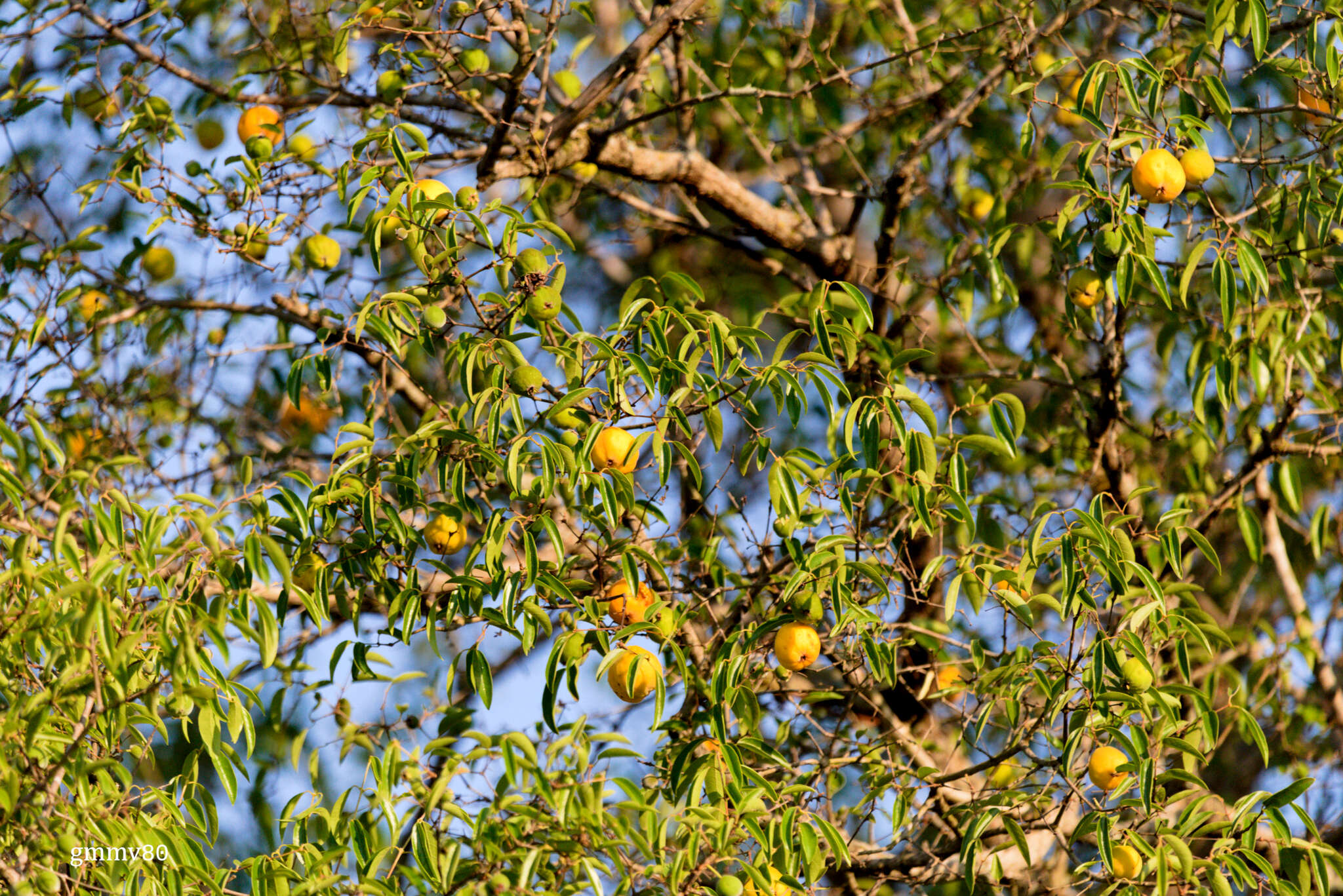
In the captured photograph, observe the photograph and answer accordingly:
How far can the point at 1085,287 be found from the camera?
2.49 m

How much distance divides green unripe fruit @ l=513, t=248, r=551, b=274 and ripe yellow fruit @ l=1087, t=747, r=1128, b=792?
1.27 metres

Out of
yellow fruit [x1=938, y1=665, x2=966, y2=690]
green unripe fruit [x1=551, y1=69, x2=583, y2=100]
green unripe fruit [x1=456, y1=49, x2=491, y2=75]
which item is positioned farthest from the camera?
green unripe fruit [x1=551, y1=69, x2=583, y2=100]

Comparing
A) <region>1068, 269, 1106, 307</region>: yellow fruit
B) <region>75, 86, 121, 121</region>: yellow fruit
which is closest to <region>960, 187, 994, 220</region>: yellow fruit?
<region>1068, 269, 1106, 307</region>: yellow fruit

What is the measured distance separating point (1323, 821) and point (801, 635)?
6.72 feet

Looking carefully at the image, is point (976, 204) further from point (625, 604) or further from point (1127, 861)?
point (1127, 861)

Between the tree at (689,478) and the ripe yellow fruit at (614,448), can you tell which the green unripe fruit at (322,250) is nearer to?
the tree at (689,478)

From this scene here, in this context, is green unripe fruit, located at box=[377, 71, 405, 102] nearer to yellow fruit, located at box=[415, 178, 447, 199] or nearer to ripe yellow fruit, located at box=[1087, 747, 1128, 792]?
yellow fruit, located at box=[415, 178, 447, 199]

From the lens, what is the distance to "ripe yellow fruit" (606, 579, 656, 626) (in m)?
2.07

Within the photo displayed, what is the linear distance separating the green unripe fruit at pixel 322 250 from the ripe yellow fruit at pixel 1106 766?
1.96 metres

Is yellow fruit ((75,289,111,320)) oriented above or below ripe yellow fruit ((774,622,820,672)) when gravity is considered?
above

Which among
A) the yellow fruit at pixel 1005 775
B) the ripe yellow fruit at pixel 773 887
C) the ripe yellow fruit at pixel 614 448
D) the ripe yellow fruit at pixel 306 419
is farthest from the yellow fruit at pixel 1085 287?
the ripe yellow fruit at pixel 306 419

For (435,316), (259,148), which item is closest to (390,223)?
(435,316)

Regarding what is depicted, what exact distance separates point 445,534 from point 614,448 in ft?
1.41

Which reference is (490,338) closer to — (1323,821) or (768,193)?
(1323,821)
